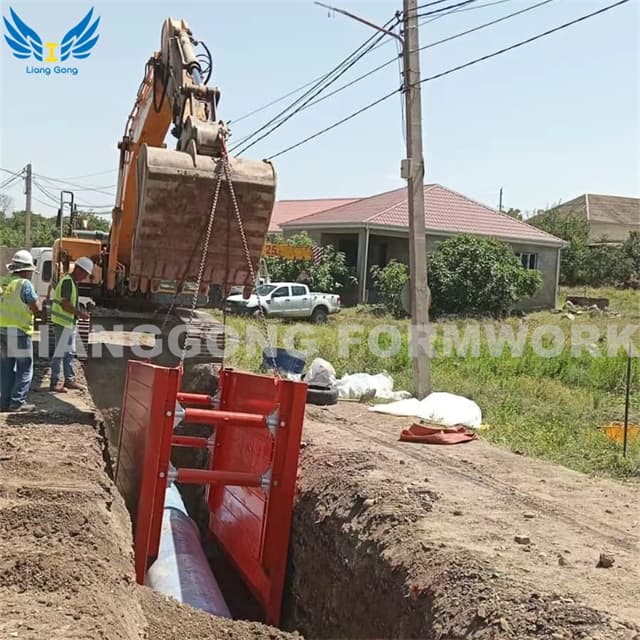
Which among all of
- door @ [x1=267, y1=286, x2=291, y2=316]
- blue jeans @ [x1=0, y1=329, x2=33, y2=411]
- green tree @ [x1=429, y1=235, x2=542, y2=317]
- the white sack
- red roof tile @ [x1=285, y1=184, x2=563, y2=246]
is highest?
red roof tile @ [x1=285, y1=184, x2=563, y2=246]

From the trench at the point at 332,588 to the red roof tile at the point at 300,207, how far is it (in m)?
38.8

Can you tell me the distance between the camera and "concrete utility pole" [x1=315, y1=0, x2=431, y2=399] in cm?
1279

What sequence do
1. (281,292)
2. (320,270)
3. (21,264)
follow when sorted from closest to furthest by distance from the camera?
(21,264) → (281,292) → (320,270)

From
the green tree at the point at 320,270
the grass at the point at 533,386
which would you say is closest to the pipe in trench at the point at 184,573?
the grass at the point at 533,386

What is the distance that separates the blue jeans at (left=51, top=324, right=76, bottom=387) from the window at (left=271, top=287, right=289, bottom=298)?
17.2 metres

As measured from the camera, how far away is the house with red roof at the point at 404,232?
32781 mm

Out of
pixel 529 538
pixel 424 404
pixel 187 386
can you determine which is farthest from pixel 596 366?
pixel 529 538

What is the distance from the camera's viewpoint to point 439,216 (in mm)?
34781

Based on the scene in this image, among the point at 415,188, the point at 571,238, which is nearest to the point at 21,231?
the point at 571,238

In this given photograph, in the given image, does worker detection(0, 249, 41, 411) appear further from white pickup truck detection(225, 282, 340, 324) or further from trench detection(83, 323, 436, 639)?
white pickup truck detection(225, 282, 340, 324)

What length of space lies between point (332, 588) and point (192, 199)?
4.03 metres

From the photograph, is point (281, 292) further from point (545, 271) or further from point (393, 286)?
point (545, 271)

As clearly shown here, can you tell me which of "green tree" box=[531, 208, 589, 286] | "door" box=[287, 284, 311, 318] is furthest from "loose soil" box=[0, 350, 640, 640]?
"green tree" box=[531, 208, 589, 286]

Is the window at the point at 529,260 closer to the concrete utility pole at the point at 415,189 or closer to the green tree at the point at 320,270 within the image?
the green tree at the point at 320,270
